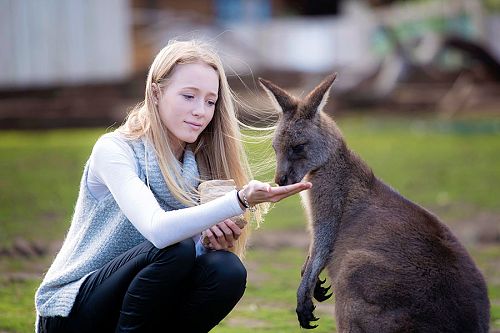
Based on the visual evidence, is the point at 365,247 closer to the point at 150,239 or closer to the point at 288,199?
the point at 150,239

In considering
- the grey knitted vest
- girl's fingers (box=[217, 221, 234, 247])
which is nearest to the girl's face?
the grey knitted vest

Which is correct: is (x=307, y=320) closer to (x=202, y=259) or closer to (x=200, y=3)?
(x=202, y=259)

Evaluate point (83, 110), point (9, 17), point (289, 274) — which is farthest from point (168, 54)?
point (9, 17)

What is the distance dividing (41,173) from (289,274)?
5.27 m

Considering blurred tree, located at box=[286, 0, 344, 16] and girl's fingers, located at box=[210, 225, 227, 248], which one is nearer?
girl's fingers, located at box=[210, 225, 227, 248]

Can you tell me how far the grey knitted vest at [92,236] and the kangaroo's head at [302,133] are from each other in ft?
2.11

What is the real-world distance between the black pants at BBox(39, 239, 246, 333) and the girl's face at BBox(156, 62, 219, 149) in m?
0.45

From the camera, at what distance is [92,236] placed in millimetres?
3494

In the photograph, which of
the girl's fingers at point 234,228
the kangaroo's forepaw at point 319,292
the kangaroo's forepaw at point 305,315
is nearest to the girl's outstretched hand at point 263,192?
the girl's fingers at point 234,228

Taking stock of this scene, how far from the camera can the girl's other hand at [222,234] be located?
11.3 ft

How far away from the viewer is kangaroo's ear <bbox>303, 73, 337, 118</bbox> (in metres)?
3.91

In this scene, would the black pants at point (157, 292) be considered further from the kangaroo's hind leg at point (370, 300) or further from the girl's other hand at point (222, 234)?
the kangaroo's hind leg at point (370, 300)

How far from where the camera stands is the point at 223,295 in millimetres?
3451

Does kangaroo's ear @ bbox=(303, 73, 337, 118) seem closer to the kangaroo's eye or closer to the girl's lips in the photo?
the kangaroo's eye
